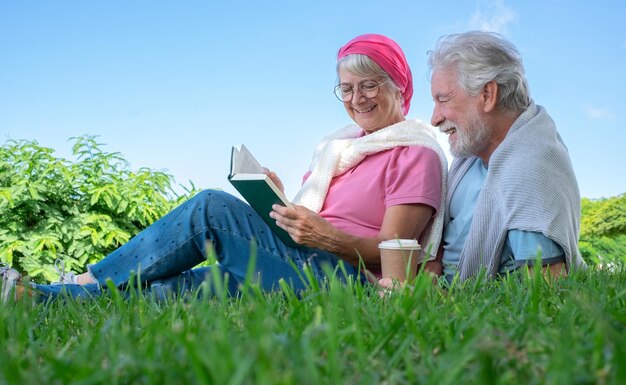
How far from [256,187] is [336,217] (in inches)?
28.2

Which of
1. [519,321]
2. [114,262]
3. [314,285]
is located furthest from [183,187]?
[519,321]

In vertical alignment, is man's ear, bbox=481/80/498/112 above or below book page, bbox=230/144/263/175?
above

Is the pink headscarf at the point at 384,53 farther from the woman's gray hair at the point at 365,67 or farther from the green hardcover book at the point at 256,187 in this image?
the green hardcover book at the point at 256,187

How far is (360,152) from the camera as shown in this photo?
367cm

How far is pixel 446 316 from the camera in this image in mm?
1474

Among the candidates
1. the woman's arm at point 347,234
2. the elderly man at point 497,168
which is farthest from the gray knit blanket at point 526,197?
the woman's arm at point 347,234

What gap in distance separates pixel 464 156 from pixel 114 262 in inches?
77.1

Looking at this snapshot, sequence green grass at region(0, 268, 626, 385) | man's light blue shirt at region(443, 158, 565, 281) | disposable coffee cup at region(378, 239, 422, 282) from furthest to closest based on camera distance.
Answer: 1. man's light blue shirt at region(443, 158, 565, 281)
2. disposable coffee cup at region(378, 239, 422, 282)
3. green grass at region(0, 268, 626, 385)

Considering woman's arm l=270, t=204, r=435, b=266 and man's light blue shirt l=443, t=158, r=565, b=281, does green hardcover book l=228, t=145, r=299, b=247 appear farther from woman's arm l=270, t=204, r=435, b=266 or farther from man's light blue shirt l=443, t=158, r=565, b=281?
man's light blue shirt l=443, t=158, r=565, b=281

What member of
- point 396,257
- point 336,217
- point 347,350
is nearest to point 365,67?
point 336,217

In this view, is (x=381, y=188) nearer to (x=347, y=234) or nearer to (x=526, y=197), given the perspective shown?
(x=347, y=234)

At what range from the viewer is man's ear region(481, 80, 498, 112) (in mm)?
3281

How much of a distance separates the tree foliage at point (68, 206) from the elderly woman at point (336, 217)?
276 cm

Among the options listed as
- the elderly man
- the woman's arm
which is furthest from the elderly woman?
the elderly man
